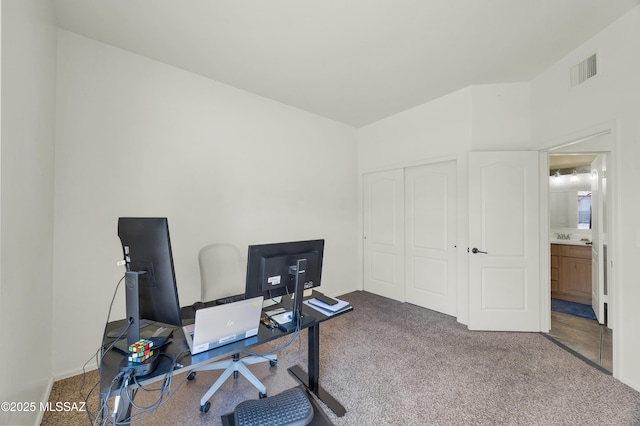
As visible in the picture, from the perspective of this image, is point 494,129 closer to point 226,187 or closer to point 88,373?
point 226,187

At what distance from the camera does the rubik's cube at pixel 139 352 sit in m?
1.08

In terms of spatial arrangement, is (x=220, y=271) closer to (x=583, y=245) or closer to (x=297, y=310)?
(x=297, y=310)

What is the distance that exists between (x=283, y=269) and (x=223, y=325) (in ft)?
1.40

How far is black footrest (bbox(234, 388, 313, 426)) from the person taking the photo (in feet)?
4.75

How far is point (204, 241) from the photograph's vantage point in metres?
2.74

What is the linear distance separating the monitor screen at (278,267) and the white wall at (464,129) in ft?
7.90

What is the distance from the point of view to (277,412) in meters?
1.52

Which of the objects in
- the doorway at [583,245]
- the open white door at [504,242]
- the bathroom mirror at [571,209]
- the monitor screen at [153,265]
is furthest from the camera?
the bathroom mirror at [571,209]

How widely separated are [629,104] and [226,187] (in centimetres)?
372

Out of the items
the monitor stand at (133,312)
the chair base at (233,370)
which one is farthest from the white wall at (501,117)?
the monitor stand at (133,312)

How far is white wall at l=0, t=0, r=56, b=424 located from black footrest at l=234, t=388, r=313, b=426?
109 centimetres

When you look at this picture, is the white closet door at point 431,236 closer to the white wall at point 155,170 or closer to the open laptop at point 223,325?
the white wall at point 155,170

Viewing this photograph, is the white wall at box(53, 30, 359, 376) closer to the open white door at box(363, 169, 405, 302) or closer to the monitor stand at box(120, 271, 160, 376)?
the open white door at box(363, 169, 405, 302)

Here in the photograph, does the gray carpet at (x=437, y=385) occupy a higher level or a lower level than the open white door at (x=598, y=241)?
lower
